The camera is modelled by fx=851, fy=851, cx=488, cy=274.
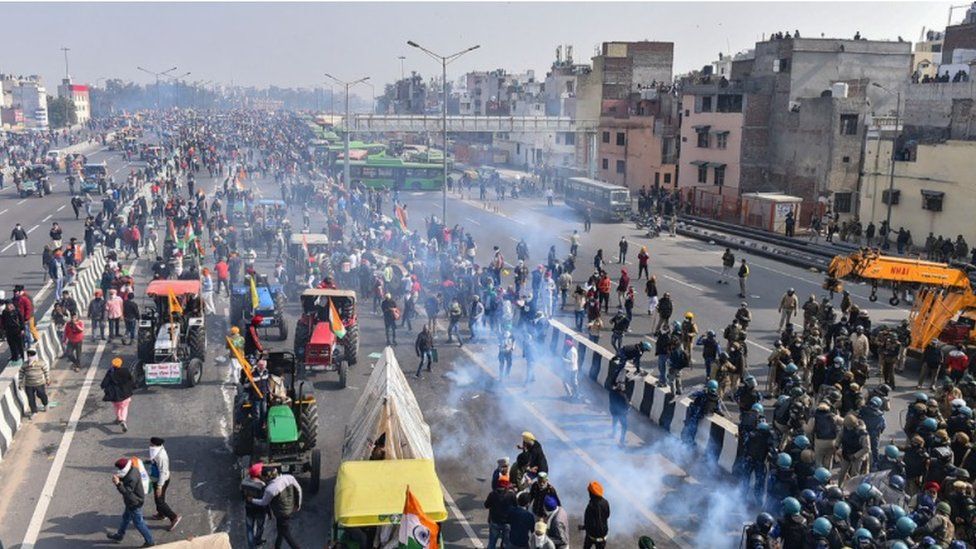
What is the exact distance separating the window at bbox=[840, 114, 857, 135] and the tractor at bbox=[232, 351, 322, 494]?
42578 mm

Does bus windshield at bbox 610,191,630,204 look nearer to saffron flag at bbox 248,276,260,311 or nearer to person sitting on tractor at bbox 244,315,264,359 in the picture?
saffron flag at bbox 248,276,260,311

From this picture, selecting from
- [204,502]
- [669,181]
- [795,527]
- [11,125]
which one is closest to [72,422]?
[204,502]

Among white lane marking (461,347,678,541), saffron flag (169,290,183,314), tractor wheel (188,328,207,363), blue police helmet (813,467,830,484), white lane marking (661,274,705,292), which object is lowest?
white lane marking (661,274,705,292)

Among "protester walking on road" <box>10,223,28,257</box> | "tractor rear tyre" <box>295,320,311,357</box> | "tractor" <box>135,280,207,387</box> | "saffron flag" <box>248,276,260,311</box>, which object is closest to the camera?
"tractor" <box>135,280,207,387</box>

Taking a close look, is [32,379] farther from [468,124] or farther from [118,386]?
[468,124]

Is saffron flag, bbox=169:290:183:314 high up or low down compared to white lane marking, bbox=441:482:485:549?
up

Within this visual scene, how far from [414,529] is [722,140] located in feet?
165

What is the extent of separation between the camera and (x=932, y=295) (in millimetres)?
21656

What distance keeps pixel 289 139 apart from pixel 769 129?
65.8 m

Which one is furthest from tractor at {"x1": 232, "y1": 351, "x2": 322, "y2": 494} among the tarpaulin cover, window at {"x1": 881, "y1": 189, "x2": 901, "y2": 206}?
window at {"x1": 881, "y1": 189, "x2": 901, "y2": 206}

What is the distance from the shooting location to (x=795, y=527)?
10547mm

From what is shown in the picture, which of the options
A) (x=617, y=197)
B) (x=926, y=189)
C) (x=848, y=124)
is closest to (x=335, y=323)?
(x=617, y=197)

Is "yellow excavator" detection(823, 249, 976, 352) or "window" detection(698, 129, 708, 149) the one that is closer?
"yellow excavator" detection(823, 249, 976, 352)

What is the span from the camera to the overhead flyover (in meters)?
77.6
